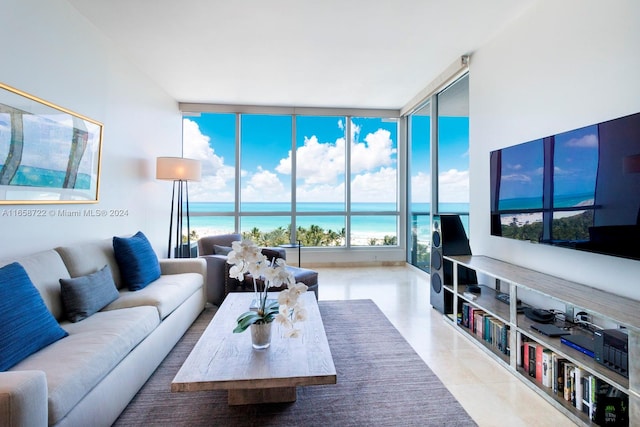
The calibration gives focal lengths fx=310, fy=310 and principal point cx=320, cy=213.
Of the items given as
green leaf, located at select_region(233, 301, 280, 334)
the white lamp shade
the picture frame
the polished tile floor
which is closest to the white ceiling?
the picture frame

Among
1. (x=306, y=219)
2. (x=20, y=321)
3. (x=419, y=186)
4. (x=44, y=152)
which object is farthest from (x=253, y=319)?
(x=419, y=186)

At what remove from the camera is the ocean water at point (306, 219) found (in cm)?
555

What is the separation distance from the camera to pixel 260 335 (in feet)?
5.73

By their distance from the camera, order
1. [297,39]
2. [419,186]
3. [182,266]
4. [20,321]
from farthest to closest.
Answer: [419,186]
[182,266]
[297,39]
[20,321]

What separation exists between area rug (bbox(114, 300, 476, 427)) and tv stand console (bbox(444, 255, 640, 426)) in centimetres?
62

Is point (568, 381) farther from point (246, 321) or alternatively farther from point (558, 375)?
point (246, 321)

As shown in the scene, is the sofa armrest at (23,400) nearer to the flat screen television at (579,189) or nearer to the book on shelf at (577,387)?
the book on shelf at (577,387)

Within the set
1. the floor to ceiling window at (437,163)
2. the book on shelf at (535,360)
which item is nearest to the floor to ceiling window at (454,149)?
the floor to ceiling window at (437,163)

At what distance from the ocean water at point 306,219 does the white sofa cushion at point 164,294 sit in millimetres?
2429

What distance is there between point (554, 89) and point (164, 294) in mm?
3517

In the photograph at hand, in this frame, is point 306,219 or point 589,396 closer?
point 589,396

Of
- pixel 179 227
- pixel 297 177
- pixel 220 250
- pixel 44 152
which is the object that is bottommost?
pixel 220 250

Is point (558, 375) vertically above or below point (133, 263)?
below

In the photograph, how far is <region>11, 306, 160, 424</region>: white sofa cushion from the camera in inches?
52.5
